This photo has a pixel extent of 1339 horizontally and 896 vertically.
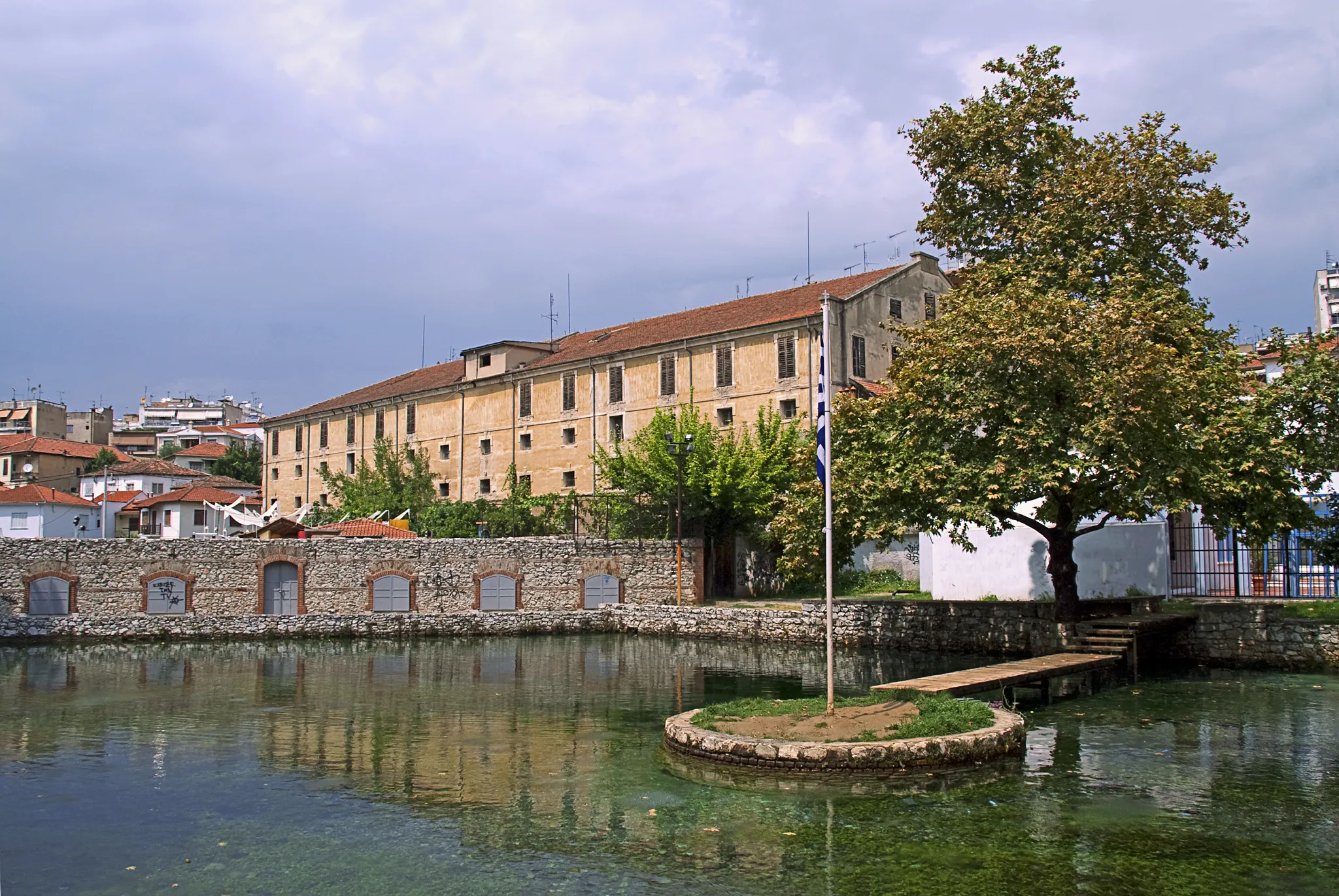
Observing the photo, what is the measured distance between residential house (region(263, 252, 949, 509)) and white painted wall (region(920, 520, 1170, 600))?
6.99 metres

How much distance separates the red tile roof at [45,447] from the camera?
7481 cm

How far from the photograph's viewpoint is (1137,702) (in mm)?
18844

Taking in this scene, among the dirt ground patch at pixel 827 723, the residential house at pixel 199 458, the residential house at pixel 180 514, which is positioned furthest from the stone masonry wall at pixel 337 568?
the residential house at pixel 199 458

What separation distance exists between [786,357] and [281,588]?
19.1 metres

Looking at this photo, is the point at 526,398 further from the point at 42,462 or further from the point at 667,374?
the point at 42,462

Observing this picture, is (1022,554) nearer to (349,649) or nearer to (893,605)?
(893,605)

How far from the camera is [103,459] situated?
81.8m

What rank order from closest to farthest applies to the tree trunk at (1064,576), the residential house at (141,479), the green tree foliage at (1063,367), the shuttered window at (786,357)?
1. the green tree foliage at (1063,367)
2. the tree trunk at (1064,576)
3. the shuttered window at (786,357)
4. the residential house at (141,479)

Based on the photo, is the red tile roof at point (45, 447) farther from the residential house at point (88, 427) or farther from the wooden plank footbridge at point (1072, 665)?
the wooden plank footbridge at point (1072, 665)

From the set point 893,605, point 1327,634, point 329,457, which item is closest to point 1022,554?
point 893,605

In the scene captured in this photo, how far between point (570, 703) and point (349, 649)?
13.5 metres

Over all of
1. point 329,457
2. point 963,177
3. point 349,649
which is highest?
point 963,177

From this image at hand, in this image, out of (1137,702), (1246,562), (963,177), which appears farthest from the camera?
(1246,562)

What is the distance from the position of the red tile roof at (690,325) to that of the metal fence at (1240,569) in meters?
14.7
